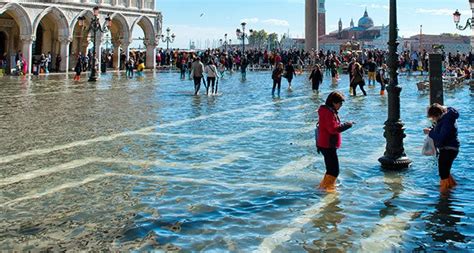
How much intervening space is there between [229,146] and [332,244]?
4830 millimetres

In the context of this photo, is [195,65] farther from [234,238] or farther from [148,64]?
[148,64]

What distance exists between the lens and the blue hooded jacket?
240 inches

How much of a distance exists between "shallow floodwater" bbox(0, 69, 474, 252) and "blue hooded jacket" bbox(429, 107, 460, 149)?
532 mm

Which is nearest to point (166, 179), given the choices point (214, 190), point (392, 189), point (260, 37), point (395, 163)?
point (214, 190)

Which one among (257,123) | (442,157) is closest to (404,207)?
(442,157)

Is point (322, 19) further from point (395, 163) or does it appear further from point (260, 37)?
point (395, 163)

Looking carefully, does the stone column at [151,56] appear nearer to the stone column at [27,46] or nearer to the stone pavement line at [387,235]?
the stone column at [27,46]

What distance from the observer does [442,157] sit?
6.24 meters

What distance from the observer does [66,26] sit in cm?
3447

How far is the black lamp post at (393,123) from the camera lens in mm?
7453

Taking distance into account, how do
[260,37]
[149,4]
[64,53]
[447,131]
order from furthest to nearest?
1. [260,37]
2. [149,4]
3. [64,53]
4. [447,131]

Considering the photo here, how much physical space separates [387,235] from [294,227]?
0.75 meters

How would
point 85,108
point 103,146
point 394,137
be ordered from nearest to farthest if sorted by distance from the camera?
point 394,137 → point 103,146 → point 85,108

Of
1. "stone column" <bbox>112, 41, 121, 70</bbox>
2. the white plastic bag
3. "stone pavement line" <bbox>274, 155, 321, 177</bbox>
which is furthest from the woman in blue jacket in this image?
"stone column" <bbox>112, 41, 121, 70</bbox>
